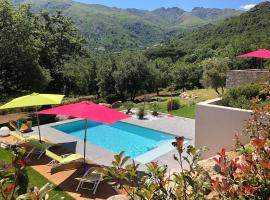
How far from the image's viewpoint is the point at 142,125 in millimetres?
15891

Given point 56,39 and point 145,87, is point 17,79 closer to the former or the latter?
point 145,87

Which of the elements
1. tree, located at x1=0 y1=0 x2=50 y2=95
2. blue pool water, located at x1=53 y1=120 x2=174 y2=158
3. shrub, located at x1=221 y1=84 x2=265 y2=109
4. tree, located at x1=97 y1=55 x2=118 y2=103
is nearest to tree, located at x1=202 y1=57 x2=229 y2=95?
blue pool water, located at x1=53 y1=120 x2=174 y2=158

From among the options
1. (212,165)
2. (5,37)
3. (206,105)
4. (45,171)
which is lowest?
(45,171)

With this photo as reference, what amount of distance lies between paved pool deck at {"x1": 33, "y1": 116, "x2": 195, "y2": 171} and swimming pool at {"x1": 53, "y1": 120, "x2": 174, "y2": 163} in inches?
12.3

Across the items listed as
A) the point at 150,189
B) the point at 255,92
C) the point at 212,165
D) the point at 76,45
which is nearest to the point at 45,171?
the point at 212,165

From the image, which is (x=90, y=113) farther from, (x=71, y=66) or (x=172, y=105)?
(x=71, y=66)

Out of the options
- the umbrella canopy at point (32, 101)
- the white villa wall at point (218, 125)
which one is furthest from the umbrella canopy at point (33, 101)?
the white villa wall at point (218, 125)

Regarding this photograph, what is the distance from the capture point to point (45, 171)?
9.53 m

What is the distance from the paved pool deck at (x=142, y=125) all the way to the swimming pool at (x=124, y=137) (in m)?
0.31

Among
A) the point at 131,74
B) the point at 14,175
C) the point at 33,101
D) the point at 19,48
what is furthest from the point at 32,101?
the point at 131,74

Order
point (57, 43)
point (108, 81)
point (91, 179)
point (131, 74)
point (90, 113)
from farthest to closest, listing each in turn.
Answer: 1. point (57, 43)
2. point (108, 81)
3. point (131, 74)
4. point (90, 113)
5. point (91, 179)

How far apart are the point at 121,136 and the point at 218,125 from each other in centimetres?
776

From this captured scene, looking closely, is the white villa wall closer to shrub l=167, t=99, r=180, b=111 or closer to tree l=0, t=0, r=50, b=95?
shrub l=167, t=99, r=180, b=111

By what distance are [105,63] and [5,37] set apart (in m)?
11.2
